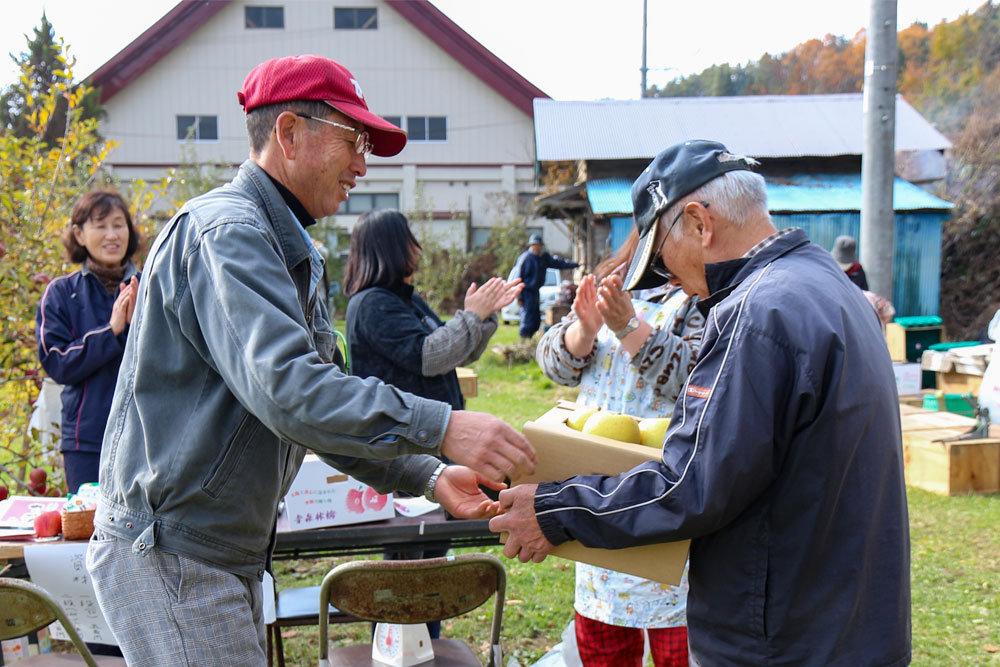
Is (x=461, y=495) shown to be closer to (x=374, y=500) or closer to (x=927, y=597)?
(x=374, y=500)

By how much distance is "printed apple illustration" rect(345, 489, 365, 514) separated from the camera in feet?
10.4

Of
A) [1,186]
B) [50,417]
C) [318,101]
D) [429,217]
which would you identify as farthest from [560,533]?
[429,217]

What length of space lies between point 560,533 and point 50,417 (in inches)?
131

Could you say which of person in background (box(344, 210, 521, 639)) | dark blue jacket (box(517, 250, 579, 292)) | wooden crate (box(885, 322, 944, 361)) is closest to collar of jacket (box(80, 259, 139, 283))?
person in background (box(344, 210, 521, 639))

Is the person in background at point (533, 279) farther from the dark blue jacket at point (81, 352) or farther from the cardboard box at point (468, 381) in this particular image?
the dark blue jacket at point (81, 352)

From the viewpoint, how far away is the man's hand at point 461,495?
223 centimetres

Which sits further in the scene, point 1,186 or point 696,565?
point 1,186

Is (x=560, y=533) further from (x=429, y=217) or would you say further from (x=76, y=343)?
(x=429, y=217)

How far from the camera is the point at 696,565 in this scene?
6.06ft

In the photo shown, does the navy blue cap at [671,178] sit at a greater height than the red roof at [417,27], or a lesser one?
lesser

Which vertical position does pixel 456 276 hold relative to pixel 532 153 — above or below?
below

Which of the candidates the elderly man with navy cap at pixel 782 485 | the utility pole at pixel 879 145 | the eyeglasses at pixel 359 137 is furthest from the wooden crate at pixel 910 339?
the eyeglasses at pixel 359 137

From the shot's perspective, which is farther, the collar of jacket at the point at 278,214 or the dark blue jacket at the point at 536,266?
the dark blue jacket at the point at 536,266

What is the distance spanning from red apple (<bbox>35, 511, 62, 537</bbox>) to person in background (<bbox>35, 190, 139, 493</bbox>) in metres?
0.53
